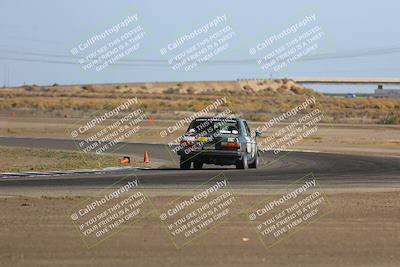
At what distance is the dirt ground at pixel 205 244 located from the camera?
998 cm

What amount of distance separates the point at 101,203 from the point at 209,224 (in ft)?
9.62

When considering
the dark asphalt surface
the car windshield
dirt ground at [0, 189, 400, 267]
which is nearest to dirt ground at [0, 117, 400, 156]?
the dark asphalt surface

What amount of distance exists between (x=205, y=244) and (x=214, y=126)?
13787mm

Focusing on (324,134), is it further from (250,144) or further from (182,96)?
(182,96)

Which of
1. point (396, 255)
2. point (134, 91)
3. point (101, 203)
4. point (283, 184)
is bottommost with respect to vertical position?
point (134, 91)

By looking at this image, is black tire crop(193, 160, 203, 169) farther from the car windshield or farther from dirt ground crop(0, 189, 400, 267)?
dirt ground crop(0, 189, 400, 267)

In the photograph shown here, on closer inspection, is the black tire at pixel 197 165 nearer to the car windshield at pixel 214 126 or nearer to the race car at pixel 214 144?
the race car at pixel 214 144

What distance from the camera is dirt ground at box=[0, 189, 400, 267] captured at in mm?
9977

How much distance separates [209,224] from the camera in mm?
12383

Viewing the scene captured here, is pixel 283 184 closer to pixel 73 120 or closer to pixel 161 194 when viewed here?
pixel 161 194

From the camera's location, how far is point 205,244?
11.0 m

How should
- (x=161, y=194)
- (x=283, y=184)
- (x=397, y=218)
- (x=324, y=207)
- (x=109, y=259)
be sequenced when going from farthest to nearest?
(x=283, y=184) → (x=161, y=194) → (x=324, y=207) → (x=397, y=218) → (x=109, y=259)

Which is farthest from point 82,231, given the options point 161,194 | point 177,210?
point 161,194

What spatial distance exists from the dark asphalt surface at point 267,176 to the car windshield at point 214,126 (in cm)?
109
